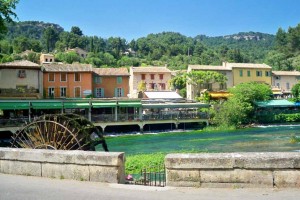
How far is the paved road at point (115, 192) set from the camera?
215 inches

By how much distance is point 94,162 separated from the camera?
21.9 ft

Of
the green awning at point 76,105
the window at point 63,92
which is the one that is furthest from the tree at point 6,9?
the window at point 63,92

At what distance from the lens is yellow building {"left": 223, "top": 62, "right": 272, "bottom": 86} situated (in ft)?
225

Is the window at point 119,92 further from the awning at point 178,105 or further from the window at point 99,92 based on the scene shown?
the awning at point 178,105

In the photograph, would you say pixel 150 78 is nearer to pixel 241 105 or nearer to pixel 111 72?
pixel 111 72

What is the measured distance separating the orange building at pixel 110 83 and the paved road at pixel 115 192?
49.8 metres

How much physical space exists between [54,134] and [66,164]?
9.09 metres

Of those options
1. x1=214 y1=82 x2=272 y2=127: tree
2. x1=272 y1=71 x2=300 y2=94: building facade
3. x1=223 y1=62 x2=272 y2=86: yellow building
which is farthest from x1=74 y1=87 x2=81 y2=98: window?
x1=272 y1=71 x2=300 y2=94: building facade

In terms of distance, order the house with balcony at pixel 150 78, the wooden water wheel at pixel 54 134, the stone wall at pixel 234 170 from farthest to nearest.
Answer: the house with balcony at pixel 150 78
the wooden water wheel at pixel 54 134
the stone wall at pixel 234 170

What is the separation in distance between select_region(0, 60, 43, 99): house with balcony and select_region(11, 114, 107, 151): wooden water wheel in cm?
2875

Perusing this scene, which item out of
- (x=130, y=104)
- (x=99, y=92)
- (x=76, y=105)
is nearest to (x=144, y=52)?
(x=99, y=92)

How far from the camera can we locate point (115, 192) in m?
5.89

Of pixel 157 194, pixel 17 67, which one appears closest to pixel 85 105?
pixel 17 67

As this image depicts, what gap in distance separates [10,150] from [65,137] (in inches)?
309
